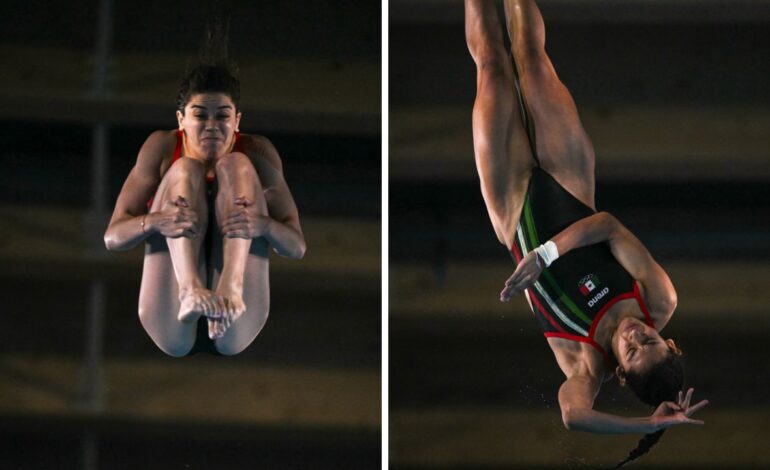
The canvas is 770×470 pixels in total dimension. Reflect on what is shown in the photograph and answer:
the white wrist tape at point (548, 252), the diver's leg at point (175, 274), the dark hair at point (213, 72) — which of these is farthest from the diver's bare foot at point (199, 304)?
the white wrist tape at point (548, 252)

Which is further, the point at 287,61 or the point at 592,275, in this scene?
the point at 287,61

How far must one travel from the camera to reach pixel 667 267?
324 centimetres

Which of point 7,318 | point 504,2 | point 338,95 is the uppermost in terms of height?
point 504,2

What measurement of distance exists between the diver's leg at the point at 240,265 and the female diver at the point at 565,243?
0.69 m

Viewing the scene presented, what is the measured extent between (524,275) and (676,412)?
22.9 inches

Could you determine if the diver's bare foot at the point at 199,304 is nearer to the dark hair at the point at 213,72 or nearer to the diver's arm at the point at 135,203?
the diver's arm at the point at 135,203

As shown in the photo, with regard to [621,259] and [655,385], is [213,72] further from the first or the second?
[655,385]

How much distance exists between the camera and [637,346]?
10.3 ft

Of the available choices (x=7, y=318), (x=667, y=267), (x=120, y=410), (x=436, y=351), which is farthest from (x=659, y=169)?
(x=7, y=318)

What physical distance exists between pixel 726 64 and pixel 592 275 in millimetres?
752

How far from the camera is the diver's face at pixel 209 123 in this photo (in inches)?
132

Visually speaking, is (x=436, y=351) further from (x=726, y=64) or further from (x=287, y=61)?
(x=726, y=64)

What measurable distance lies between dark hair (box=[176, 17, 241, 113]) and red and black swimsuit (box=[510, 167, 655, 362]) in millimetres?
960

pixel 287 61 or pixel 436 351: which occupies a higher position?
pixel 287 61
